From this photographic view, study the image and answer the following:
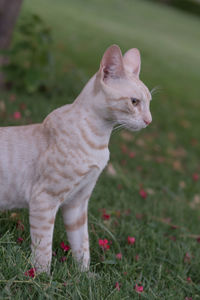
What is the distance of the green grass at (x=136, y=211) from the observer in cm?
213

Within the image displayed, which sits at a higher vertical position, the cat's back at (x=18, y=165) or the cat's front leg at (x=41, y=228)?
the cat's back at (x=18, y=165)

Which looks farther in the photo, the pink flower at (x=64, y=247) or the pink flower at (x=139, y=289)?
the pink flower at (x=64, y=247)

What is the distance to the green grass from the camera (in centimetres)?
213

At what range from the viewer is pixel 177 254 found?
3.02 meters

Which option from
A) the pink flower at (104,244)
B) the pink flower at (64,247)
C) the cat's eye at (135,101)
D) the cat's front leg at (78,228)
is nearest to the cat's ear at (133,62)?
the cat's eye at (135,101)

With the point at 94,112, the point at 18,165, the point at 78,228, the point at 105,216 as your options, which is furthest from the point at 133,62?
the point at 105,216

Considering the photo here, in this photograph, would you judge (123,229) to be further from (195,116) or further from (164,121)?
(195,116)

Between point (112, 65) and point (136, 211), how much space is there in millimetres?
1814

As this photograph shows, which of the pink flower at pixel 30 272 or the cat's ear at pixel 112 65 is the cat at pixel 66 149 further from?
the pink flower at pixel 30 272

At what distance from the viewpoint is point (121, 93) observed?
2.17m

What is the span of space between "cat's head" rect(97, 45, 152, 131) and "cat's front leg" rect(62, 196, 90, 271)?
630 mm

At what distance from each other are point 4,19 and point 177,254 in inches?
176

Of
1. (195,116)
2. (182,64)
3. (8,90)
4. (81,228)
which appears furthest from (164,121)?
(182,64)

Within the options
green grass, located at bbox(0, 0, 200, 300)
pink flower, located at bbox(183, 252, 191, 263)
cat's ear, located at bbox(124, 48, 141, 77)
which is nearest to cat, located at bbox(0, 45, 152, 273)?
cat's ear, located at bbox(124, 48, 141, 77)
